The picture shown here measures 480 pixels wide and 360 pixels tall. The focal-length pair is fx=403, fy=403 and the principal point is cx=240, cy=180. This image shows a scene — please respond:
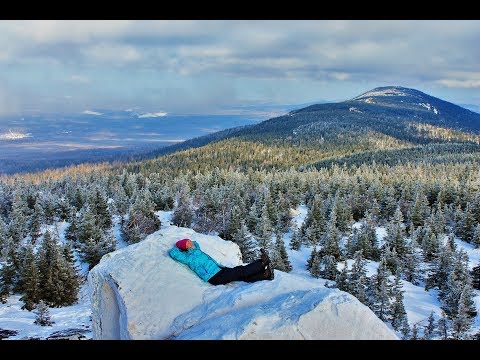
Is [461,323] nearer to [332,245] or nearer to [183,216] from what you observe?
[332,245]

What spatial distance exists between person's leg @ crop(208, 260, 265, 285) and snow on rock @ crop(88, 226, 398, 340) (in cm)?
19

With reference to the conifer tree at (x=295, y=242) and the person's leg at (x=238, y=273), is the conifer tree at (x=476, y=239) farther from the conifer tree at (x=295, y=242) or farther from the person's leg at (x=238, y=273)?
the person's leg at (x=238, y=273)

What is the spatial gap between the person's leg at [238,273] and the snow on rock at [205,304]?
0.63ft

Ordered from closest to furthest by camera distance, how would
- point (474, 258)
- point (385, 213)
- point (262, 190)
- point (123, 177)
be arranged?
point (474, 258) < point (385, 213) < point (262, 190) < point (123, 177)

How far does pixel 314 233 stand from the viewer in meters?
54.8

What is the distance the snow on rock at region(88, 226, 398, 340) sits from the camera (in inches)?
317

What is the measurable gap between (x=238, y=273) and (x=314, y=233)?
44978mm

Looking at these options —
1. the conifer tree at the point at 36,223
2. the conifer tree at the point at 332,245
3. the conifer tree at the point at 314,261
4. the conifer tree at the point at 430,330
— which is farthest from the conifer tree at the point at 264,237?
the conifer tree at the point at 36,223

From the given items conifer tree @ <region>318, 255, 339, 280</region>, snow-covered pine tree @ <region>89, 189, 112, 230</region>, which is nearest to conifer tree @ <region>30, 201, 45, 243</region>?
snow-covered pine tree @ <region>89, 189, 112, 230</region>

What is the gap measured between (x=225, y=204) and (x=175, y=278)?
A: 54110 mm

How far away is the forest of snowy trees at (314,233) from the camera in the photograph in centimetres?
3569
